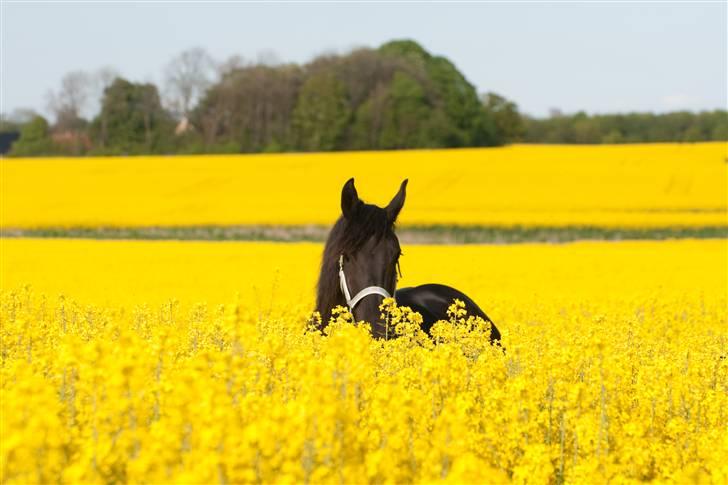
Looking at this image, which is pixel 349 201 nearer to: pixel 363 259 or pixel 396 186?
pixel 363 259

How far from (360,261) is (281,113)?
6039cm

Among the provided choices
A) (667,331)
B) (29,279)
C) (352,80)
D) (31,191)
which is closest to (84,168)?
(31,191)

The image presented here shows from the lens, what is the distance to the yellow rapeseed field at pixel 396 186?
115 feet

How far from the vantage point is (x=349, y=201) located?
5.92m

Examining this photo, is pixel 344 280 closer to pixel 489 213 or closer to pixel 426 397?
pixel 426 397

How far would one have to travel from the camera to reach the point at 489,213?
35719mm

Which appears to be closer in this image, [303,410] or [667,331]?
[303,410]

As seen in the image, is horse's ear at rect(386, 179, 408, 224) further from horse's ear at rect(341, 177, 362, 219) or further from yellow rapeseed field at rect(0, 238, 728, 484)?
yellow rapeseed field at rect(0, 238, 728, 484)

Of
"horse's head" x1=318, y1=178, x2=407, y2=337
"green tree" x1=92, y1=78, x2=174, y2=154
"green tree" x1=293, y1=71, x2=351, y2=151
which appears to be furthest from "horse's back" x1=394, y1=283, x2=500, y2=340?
"green tree" x1=92, y1=78, x2=174, y2=154

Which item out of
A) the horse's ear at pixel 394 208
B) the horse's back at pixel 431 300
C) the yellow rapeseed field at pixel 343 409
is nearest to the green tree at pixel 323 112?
the horse's back at pixel 431 300

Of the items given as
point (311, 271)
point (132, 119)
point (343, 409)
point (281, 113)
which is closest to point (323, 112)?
point (281, 113)

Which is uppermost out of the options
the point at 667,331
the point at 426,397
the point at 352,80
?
the point at 352,80

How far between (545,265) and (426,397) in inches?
696

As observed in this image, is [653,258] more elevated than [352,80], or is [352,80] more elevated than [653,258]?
[352,80]
